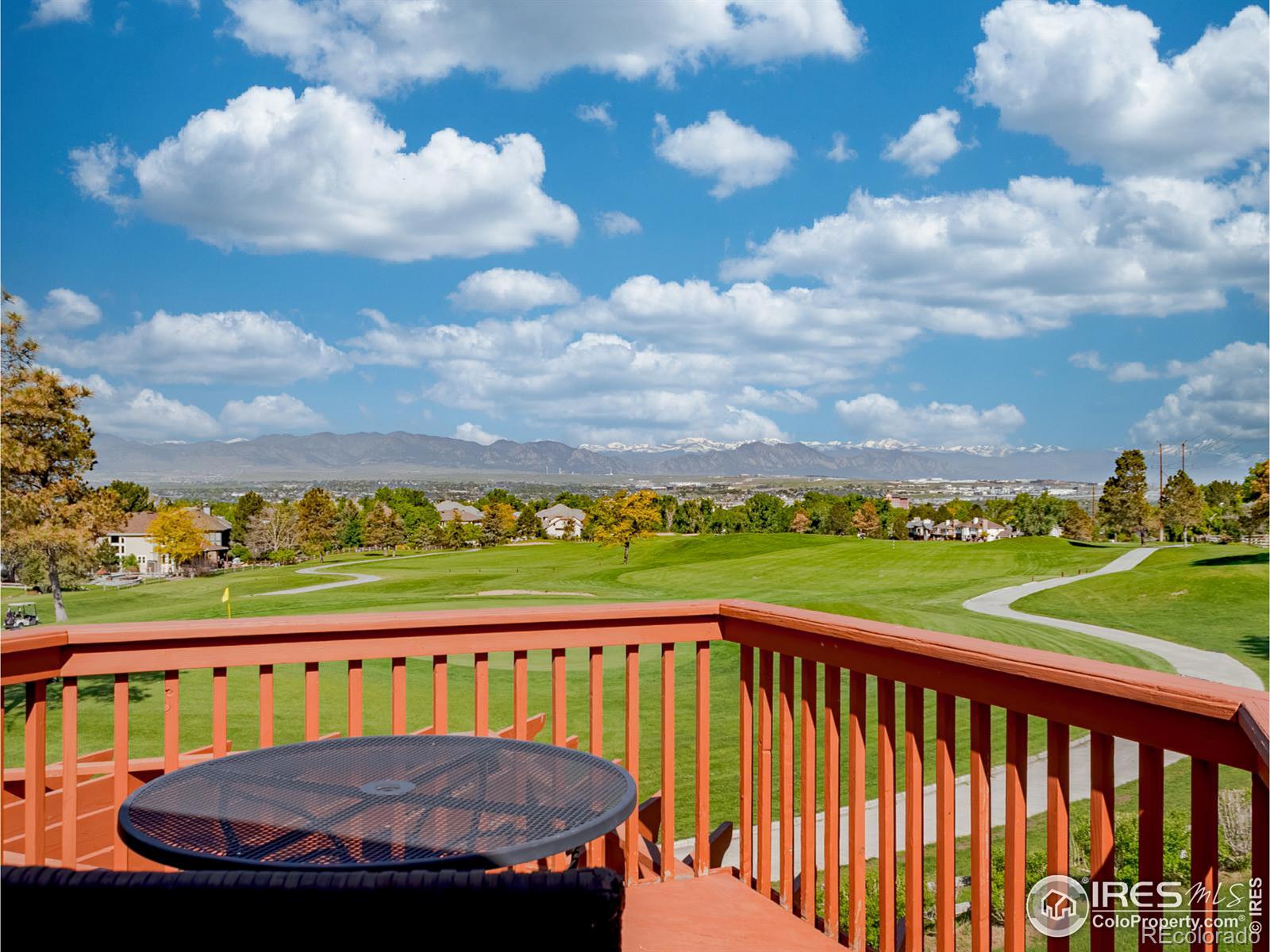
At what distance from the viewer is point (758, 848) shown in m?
2.43

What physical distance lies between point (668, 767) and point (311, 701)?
1.01m

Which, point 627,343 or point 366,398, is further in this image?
point 627,343

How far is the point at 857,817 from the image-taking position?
→ 206 cm

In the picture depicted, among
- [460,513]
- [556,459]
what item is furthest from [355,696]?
[556,459]

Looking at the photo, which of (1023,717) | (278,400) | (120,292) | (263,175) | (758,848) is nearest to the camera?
(1023,717)

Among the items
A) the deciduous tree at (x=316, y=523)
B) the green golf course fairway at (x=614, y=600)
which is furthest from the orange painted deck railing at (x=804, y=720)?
the deciduous tree at (x=316, y=523)

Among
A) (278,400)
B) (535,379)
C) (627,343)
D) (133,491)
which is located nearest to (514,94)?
(133,491)

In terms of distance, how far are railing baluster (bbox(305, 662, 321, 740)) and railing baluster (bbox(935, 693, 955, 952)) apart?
1.49 metres

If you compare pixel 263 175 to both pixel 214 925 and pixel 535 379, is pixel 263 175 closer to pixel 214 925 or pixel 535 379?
pixel 214 925

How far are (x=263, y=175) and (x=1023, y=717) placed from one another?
102 ft

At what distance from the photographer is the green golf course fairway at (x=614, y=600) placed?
30.8ft

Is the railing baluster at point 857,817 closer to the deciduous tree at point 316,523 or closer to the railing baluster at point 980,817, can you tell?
the railing baluster at point 980,817

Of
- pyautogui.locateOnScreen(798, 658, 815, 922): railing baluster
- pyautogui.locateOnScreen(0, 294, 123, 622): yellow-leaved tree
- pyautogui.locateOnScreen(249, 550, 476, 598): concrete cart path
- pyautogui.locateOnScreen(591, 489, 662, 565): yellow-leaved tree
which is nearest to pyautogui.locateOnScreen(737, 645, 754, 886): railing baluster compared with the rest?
pyautogui.locateOnScreen(798, 658, 815, 922): railing baluster

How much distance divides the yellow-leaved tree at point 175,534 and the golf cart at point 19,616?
10.5 meters
